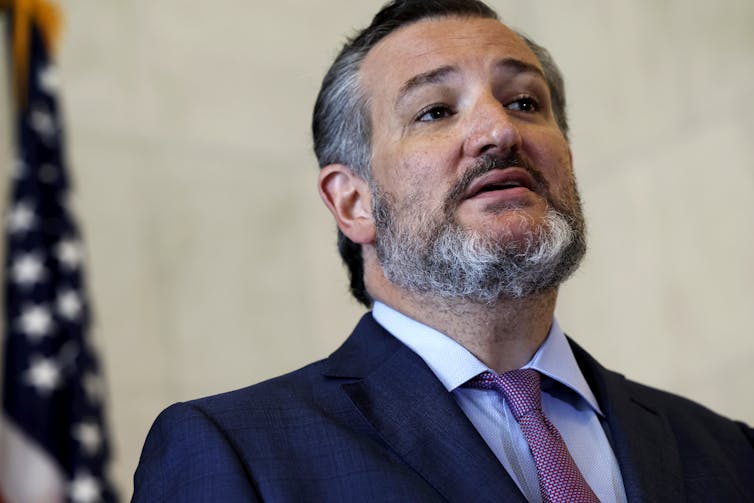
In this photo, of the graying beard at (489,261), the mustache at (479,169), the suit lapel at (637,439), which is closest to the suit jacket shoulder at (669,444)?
the suit lapel at (637,439)

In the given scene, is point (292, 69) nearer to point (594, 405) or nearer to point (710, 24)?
point (710, 24)

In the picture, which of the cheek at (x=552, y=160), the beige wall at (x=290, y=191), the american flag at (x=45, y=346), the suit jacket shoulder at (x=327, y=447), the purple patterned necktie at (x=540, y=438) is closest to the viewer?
the suit jacket shoulder at (x=327, y=447)

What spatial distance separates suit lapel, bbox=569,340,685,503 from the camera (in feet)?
7.13

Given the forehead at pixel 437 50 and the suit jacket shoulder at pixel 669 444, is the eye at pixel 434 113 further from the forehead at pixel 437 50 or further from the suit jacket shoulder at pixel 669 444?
the suit jacket shoulder at pixel 669 444

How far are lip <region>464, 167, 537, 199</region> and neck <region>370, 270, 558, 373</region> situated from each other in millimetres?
254

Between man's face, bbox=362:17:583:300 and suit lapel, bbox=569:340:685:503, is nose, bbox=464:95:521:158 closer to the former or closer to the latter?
man's face, bbox=362:17:583:300

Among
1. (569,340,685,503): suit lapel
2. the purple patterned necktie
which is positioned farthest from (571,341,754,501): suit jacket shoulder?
the purple patterned necktie

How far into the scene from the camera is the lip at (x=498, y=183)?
2.40m

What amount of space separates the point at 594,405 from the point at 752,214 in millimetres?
2942

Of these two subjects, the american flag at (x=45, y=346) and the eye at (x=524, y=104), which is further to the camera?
the american flag at (x=45, y=346)

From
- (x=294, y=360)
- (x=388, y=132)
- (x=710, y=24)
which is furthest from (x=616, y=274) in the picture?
(x=388, y=132)

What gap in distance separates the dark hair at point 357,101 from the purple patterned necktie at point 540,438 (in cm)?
75

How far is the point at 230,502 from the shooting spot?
186cm

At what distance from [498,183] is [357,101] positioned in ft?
2.02
